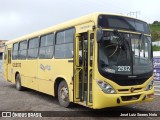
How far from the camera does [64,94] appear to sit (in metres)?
10.3

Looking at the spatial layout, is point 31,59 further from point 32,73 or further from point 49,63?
point 49,63

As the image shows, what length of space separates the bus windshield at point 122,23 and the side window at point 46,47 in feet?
10.9

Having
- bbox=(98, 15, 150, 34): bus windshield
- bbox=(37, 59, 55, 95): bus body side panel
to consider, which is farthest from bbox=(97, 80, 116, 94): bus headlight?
bbox=(37, 59, 55, 95): bus body side panel

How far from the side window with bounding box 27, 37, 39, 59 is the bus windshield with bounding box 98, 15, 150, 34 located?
5.14 m

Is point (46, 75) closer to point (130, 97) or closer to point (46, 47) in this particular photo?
point (46, 47)

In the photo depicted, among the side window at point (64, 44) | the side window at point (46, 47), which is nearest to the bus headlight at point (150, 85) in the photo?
the side window at point (64, 44)

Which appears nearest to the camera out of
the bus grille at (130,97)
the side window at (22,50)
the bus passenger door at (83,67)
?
the bus grille at (130,97)

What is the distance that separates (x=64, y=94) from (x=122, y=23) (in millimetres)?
3083

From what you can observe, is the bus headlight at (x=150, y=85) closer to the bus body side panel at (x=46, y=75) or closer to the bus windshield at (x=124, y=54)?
the bus windshield at (x=124, y=54)

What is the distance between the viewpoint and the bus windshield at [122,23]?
8.69m

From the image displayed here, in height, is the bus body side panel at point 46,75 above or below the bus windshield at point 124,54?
below

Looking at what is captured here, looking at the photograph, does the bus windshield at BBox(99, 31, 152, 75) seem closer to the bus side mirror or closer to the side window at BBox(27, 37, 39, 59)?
the bus side mirror

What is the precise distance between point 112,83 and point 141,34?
194 centimetres

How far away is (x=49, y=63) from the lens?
459 inches
